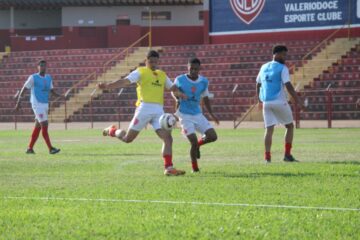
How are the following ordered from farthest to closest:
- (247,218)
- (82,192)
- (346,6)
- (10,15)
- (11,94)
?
(10,15), (11,94), (346,6), (82,192), (247,218)

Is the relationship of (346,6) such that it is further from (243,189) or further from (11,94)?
(243,189)

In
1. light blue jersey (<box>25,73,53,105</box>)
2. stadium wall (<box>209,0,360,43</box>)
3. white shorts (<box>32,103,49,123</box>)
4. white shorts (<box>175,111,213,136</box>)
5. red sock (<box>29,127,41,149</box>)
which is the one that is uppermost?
stadium wall (<box>209,0,360,43</box>)

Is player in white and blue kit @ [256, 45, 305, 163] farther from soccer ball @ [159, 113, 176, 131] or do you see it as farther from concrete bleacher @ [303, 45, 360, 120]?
concrete bleacher @ [303, 45, 360, 120]

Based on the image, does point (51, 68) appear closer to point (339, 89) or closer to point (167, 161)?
point (339, 89)

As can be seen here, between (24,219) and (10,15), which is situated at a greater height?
(10,15)

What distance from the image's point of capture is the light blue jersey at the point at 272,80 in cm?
1669

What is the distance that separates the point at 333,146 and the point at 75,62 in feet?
92.9

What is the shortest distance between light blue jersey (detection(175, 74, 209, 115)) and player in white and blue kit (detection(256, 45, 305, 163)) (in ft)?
6.48

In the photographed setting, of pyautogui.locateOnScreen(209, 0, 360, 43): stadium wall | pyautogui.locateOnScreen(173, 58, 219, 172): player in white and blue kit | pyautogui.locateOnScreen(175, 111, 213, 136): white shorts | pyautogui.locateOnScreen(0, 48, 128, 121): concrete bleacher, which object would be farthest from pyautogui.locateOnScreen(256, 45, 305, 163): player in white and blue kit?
pyautogui.locateOnScreen(0, 48, 128, 121): concrete bleacher

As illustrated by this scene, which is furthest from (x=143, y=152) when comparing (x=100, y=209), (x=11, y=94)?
(x=11, y=94)

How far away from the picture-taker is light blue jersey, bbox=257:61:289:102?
54.7 ft

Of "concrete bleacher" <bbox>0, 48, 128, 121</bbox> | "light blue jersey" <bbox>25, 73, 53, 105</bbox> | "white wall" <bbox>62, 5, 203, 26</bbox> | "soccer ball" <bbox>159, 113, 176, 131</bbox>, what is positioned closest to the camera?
"soccer ball" <bbox>159, 113, 176, 131</bbox>

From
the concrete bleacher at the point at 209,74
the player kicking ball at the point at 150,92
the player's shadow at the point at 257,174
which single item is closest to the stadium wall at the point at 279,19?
the concrete bleacher at the point at 209,74

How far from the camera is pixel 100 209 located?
10.1 meters
